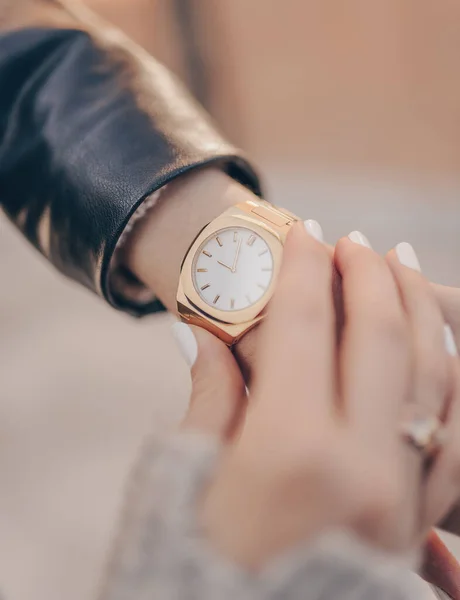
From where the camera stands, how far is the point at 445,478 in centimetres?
40

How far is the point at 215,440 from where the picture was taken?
0.37 metres

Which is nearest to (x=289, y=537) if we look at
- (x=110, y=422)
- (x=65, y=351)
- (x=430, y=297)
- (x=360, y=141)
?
(x=430, y=297)

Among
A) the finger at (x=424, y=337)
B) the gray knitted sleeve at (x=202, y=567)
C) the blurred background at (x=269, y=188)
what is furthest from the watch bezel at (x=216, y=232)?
the blurred background at (x=269, y=188)

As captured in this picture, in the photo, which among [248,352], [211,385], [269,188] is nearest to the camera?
[211,385]

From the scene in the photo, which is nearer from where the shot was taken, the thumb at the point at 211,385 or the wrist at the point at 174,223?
the thumb at the point at 211,385

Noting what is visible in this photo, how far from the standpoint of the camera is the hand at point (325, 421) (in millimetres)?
323

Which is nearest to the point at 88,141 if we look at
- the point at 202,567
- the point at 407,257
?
the point at 407,257

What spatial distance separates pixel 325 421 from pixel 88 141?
41 centimetres

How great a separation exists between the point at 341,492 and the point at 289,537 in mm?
39

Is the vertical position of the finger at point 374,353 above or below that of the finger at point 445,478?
above

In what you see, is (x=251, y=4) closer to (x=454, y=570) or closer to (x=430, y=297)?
(x=430, y=297)

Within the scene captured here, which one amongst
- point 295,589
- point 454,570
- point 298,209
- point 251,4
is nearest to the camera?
point 295,589

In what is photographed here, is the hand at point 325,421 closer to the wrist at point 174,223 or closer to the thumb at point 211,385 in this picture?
the thumb at point 211,385

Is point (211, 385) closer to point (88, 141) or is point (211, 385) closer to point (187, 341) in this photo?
point (187, 341)
